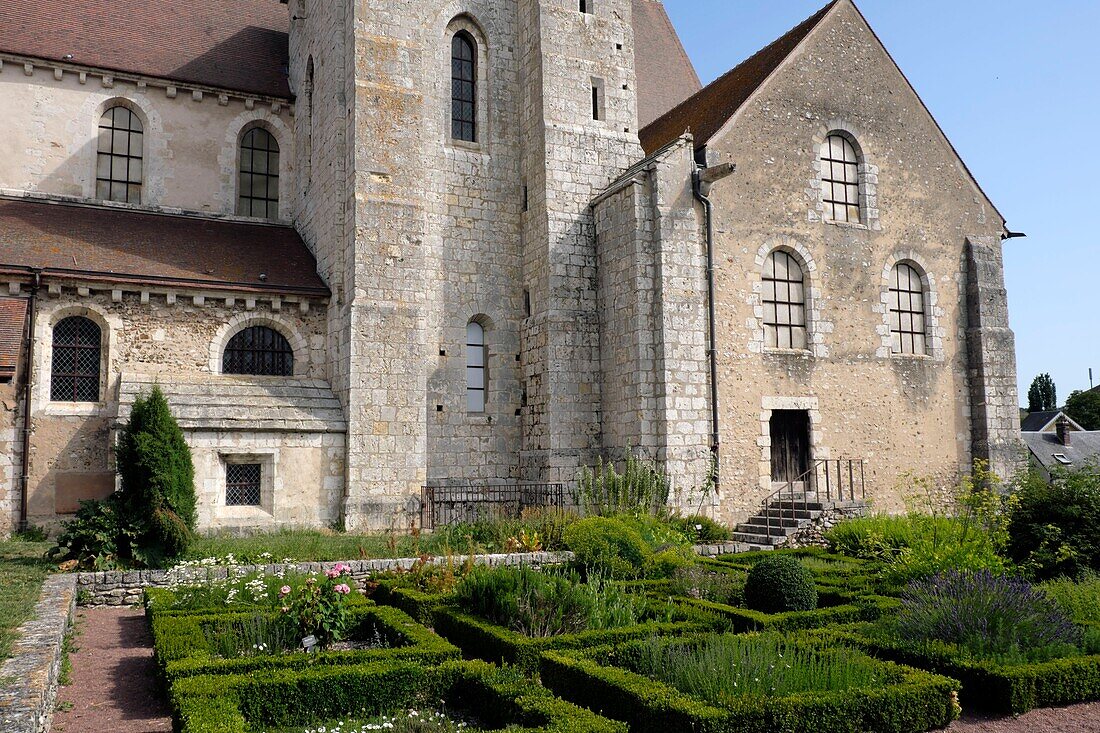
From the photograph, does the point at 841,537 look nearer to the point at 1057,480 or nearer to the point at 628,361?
the point at 1057,480

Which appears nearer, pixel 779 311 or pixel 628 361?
pixel 628 361

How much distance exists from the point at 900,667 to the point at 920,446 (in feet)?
40.3

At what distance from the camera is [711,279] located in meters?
16.2

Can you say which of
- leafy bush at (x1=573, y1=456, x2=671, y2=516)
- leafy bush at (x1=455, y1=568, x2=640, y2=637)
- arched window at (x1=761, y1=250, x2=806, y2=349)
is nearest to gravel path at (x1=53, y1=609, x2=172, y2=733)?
leafy bush at (x1=455, y1=568, x2=640, y2=637)

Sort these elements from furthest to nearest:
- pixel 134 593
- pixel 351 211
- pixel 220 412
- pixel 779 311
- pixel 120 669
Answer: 1. pixel 779 311
2. pixel 351 211
3. pixel 220 412
4. pixel 134 593
5. pixel 120 669

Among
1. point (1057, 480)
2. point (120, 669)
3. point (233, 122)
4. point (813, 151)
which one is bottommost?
point (120, 669)

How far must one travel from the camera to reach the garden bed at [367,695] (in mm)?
5773

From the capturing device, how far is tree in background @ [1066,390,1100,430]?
51188mm

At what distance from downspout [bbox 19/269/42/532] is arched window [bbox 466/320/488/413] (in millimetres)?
7358

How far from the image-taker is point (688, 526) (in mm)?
14641

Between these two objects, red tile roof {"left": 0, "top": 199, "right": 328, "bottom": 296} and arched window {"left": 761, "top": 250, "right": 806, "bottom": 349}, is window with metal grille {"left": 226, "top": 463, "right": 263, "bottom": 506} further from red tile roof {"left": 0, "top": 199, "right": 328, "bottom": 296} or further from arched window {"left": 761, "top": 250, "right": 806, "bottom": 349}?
arched window {"left": 761, "top": 250, "right": 806, "bottom": 349}

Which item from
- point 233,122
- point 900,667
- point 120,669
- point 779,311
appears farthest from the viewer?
point 233,122

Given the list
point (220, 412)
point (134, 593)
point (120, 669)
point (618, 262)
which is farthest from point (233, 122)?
point (120, 669)

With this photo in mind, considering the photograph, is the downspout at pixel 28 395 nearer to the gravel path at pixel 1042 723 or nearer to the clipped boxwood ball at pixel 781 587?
the clipped boxwood ball at pixel 781 587
